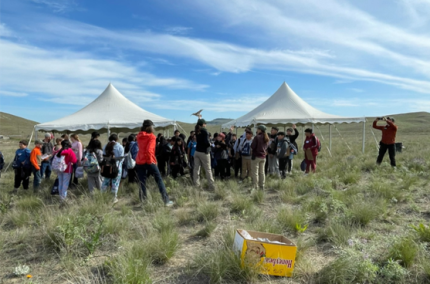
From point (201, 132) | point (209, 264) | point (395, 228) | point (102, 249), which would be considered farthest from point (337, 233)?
point (201, 132)

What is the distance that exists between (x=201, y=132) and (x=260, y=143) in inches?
62.2

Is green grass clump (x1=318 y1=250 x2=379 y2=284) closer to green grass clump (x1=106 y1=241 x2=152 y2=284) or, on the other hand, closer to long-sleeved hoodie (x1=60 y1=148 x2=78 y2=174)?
green grass clump (x1=106 y1=241 x2=152 y2=284)

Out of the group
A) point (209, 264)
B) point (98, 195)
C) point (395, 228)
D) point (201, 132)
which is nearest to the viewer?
point (209, 264)

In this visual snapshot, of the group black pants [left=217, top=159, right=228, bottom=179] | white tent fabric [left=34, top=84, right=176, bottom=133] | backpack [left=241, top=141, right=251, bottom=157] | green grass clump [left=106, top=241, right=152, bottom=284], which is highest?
white tent fabric [left=34, top=84, right=176, bottom=133]

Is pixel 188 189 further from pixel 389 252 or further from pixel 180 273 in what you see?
pixel 389 252

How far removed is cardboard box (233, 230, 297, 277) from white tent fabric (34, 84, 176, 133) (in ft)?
27.2

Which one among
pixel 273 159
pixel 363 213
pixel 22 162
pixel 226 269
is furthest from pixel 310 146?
pixel 22 162

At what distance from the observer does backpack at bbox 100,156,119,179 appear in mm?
6746

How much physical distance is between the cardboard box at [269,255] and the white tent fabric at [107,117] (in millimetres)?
8287

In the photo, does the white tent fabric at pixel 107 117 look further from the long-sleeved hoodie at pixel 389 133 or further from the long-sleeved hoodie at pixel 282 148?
the long-sleeved hoodie at pixel 389 133

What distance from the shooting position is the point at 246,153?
29.5 ft

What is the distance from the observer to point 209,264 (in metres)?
3.44

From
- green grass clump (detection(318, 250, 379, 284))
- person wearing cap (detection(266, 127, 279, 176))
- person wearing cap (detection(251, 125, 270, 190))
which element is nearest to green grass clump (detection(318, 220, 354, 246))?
green grass clump (detection(318, 250, 379, 284))

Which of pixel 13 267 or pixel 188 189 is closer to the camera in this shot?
pixel 13 267
